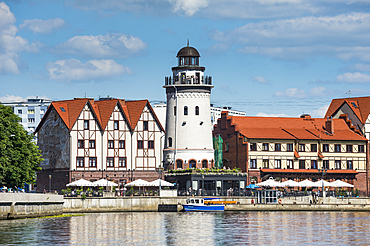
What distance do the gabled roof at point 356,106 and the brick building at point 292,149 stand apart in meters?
3.83

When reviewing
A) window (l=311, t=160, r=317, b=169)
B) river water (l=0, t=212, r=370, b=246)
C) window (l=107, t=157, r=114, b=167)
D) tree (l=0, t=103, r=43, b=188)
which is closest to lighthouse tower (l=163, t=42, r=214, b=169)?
A: window (l=107, t=157, r=114, b=167)

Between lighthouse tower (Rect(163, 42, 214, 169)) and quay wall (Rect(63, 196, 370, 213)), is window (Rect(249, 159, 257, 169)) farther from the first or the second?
quay wall (Rect(63, 196, 370, 213))

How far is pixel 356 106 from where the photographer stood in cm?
12888

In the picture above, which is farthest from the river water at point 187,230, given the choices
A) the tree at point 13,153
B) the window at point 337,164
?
the window at point 337,164

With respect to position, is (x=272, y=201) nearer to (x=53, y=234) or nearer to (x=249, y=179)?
(x=249, y=179)

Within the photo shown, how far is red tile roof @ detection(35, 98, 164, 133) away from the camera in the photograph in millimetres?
112938

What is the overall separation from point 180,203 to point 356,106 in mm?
44310

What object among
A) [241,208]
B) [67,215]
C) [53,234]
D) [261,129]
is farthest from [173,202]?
[53,234]

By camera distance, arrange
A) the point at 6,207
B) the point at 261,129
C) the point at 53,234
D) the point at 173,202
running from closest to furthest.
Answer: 1. the point at 53,234
2. the point at 6,207
3. the point at 173,202
4. the point at 261,129

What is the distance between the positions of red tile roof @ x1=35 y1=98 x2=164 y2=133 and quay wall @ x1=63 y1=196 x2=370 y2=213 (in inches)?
749

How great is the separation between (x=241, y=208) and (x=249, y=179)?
13.0 metres

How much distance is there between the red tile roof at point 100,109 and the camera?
371 ft

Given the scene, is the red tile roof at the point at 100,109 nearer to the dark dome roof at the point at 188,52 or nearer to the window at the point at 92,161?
the window at the point at 92,161

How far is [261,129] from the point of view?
120m
